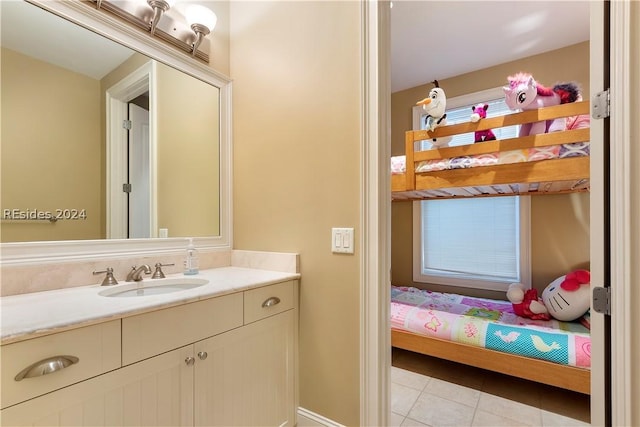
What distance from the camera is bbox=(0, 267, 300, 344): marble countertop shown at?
2.43 feet

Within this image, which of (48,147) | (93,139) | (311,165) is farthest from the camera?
(311,165)

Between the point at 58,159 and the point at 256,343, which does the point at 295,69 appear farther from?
the point at 256,343

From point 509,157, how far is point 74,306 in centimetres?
246

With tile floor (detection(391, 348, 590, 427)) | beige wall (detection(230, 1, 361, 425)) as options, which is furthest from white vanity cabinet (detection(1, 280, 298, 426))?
tile floor (detection(391, 348, 590, 427))

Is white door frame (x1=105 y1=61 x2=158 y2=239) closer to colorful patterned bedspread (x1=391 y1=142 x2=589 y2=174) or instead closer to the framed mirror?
the framed mirror

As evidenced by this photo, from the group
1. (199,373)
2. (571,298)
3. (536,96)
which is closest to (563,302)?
(571,298)

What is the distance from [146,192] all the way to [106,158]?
236mm

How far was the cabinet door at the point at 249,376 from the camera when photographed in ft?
3.69

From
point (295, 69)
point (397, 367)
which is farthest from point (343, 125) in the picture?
point (397, 367)

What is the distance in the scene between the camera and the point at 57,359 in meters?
0.76

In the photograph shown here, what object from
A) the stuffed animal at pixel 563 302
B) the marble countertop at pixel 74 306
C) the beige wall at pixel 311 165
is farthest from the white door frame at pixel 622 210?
the stuffed animal at pixel 563 302

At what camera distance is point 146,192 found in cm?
152

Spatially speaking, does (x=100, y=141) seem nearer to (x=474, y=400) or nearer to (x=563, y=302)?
(x=474, y=400)

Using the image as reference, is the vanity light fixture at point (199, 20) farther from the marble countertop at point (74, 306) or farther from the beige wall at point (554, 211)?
the beige wall at point (554, 211)
